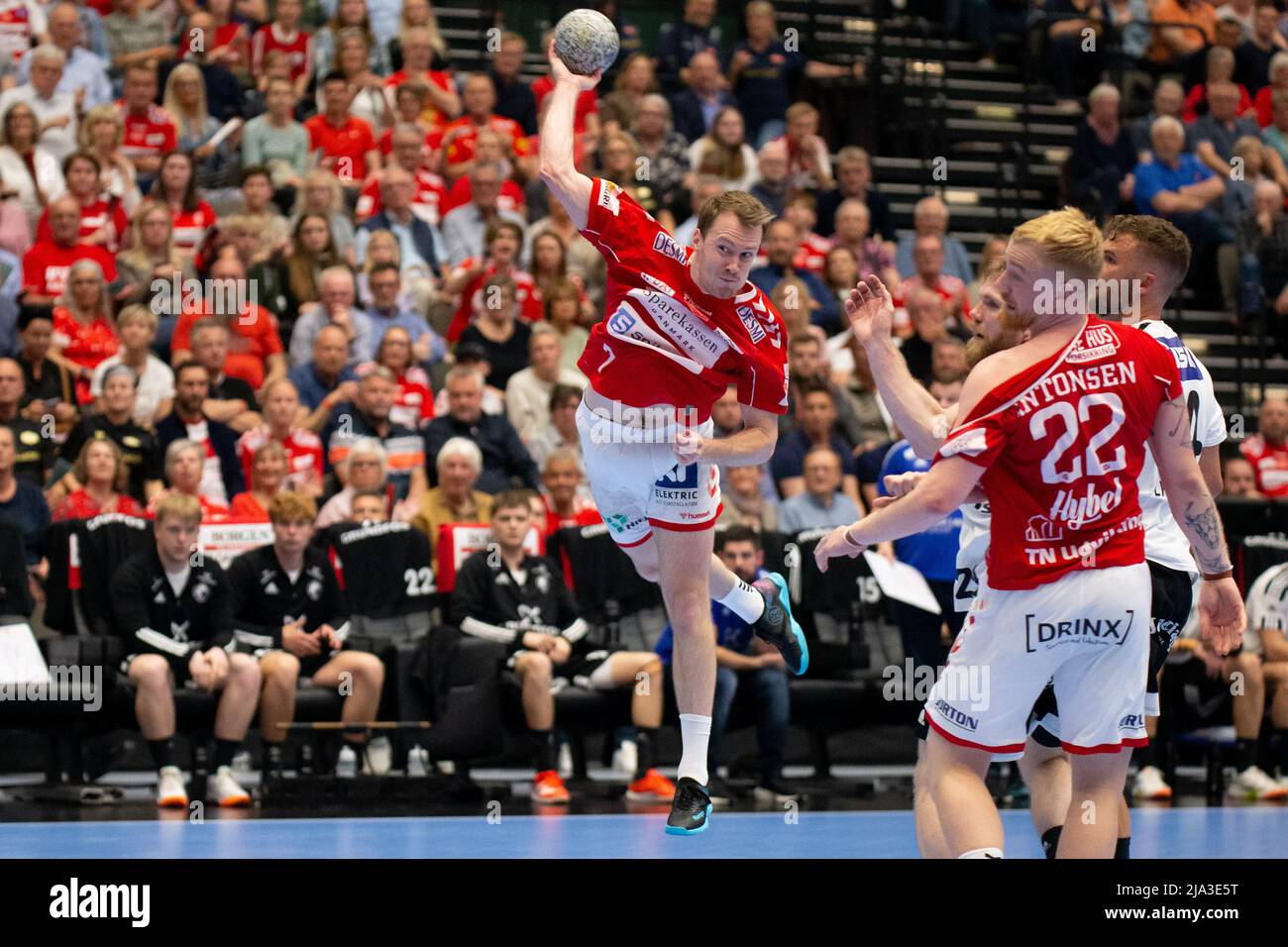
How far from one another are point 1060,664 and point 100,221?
33.7 ft

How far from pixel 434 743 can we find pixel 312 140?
21.0 ft

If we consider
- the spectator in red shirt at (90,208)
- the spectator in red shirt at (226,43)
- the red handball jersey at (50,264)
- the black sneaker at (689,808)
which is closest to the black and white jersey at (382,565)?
the red handball jersey at (50,264)

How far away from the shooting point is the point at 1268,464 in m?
14.1

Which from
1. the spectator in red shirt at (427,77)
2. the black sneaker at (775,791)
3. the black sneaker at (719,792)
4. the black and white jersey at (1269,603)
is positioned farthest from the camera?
the spectator in red shirt at (427,77)

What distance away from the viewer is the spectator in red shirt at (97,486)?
1168 cm

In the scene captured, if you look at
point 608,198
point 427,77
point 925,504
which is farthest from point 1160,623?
point 427,77

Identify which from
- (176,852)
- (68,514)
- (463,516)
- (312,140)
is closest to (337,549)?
(463,516)

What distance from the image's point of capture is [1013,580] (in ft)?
18.4

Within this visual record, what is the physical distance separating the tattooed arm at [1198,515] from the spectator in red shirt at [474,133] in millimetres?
10047

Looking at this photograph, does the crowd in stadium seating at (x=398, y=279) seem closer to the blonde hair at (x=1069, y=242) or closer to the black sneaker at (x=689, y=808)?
the black sneaker at (x=689, y=808)

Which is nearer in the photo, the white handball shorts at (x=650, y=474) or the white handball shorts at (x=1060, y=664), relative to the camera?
the white handball shorts at (x=1060, y=664)

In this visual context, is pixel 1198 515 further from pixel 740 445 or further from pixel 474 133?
pixel 474 133
